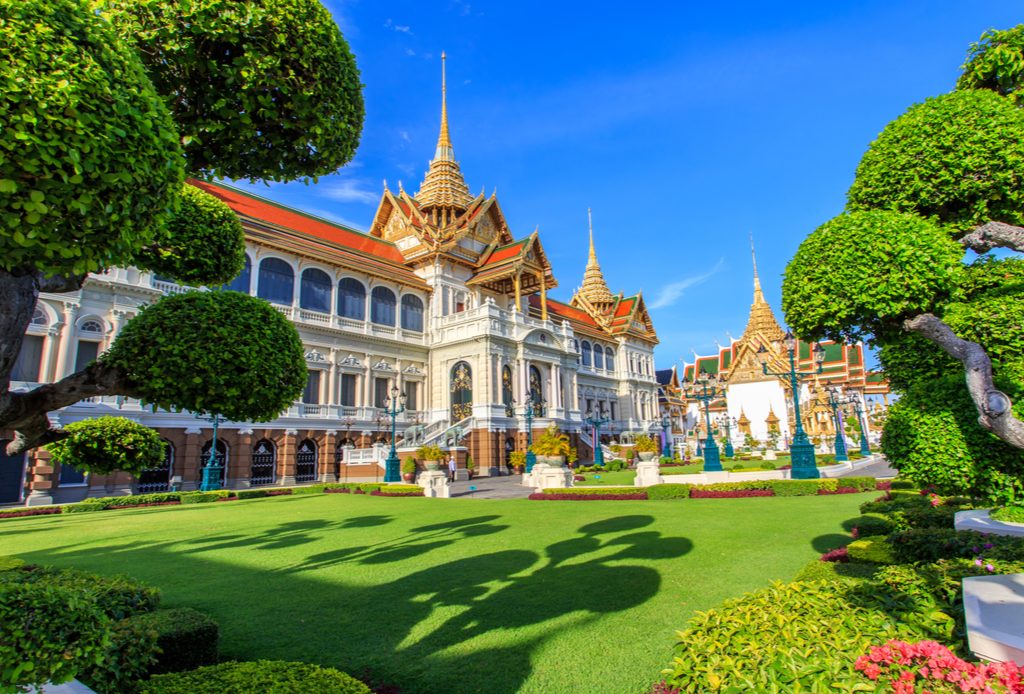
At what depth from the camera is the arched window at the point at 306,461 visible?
91.9 feet

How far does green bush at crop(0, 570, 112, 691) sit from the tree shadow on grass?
211 cm

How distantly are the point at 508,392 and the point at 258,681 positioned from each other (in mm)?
30443

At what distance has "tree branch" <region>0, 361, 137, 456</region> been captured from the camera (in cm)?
396

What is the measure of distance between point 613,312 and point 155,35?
178 ft

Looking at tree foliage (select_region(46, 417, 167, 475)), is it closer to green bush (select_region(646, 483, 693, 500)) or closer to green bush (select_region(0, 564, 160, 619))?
green bush (select_region(0, 564, 160, 619))

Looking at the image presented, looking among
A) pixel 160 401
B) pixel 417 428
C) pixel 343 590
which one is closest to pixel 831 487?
pixel 343 590

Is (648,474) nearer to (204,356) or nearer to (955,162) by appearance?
(955,162)

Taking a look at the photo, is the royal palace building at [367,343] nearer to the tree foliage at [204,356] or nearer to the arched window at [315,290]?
the arched window at [315,290]

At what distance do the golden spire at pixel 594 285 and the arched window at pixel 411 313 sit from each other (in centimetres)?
2737

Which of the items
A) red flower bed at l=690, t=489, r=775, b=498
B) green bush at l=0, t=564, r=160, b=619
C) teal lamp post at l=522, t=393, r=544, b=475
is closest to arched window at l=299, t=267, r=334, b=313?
teal lamp post at l=522, t=393, r=544, b=475

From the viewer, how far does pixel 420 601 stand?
20.1 ft

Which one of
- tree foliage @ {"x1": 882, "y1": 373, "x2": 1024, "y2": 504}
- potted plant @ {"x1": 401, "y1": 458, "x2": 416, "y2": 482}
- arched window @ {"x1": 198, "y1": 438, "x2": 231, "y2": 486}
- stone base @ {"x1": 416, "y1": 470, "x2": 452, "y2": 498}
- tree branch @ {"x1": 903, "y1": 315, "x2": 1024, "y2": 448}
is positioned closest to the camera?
tree branch @ {"x1": 903, "y1": 315, "x2": 1024, "y2": 448}

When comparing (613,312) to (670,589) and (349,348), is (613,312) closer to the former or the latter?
(349,348)

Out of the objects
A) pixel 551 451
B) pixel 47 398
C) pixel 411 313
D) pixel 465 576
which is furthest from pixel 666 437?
pixel 47 398
